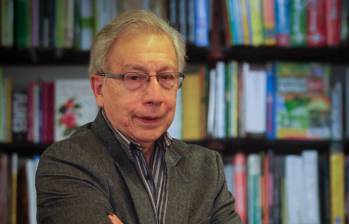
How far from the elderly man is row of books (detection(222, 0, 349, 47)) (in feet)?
3.43

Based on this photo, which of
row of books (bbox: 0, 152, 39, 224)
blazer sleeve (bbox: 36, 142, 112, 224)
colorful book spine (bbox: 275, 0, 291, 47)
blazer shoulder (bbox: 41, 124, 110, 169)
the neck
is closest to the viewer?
blazer sleeve (bbox: 36, 142, 112, 224)

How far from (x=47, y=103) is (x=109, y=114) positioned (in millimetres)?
1186

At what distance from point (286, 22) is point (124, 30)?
1.31 metres

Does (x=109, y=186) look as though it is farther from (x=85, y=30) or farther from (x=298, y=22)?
(x=298, y=22)

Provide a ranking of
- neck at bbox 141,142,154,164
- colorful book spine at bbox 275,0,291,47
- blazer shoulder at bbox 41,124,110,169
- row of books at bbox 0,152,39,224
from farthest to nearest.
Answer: colorful book spine at bbox 275,0,291,47 < row of books at bbox 0,152,39,224 < neck at bbox 141,142,154,164 < blazer shoulder at bbox 41,124,110,169

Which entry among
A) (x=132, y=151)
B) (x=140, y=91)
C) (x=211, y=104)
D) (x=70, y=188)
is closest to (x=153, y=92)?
(x=140, y=91)

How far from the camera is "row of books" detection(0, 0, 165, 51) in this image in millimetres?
2566

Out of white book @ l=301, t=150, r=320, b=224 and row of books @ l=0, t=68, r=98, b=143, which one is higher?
row of books @ l=0, t=68, r=98, b=143

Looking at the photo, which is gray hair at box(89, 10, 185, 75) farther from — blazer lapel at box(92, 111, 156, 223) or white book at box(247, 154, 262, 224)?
white book at box(247, 154, 262, 224)

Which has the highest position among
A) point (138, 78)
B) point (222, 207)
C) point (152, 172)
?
point (138, 78)

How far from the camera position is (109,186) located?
1.43 meters

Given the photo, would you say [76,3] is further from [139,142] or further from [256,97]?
[139,142]

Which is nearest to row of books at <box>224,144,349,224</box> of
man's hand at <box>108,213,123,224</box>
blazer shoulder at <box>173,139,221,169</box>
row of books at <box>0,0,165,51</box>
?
row of books at <box>0,0,165,51</box>

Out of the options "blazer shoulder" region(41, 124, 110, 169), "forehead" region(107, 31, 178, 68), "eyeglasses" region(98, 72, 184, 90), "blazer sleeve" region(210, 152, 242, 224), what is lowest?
"blazer sleeve" region(210, 152, 242, 224)
